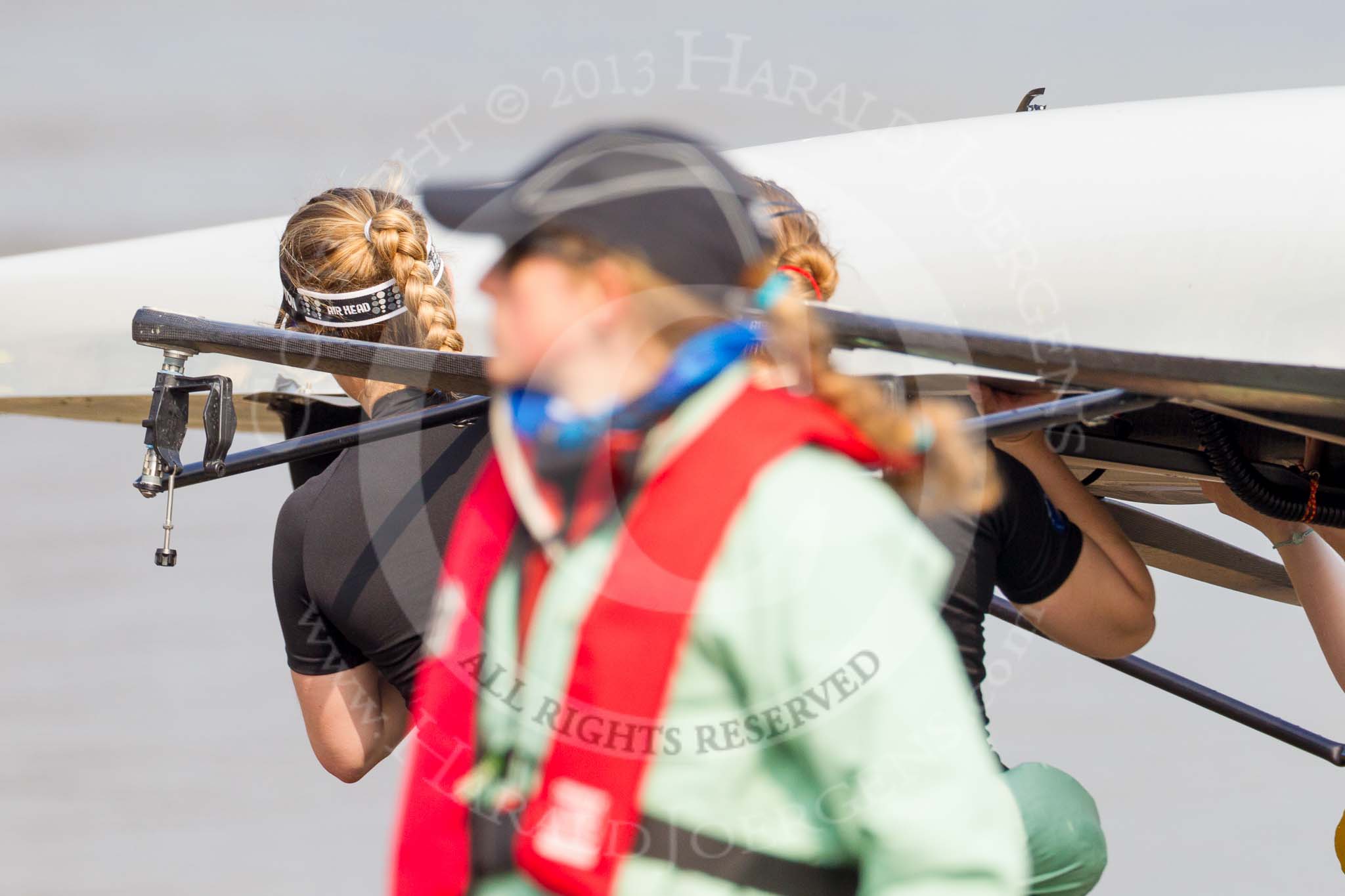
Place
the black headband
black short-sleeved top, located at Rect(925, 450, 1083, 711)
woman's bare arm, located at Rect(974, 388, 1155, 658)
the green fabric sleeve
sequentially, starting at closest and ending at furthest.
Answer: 1. the green fabric sleeve
2. black short-sleeved top, located at Rect(925, 450, 1083, 711)
3. woman's bare arm, located at Rect(974, 388, 1155, 658)
4. the black headband

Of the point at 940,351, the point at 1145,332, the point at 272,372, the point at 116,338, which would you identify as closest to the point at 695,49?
the point at 1145,332

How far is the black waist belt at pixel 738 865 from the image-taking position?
63 centimetres

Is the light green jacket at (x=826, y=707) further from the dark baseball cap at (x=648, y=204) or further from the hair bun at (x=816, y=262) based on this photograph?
the hair bun at (x=816, y=262)

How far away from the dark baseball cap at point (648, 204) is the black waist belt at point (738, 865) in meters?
0.27

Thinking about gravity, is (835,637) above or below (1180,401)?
below

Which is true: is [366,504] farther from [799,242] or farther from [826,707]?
[826,707]

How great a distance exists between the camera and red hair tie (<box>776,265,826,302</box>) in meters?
1.10

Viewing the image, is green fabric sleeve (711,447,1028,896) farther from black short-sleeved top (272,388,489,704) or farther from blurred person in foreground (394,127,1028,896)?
black short-sleeved top (272,388,489,704)

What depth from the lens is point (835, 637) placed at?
59 cm

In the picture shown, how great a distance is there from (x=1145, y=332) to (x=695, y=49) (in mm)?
580

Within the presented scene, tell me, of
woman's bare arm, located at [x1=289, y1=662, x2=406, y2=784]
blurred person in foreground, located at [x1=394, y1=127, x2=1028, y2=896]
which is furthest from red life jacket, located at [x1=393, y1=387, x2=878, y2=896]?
woman's bare arm, located at [x1=289, y1=662, x2=406, y2=784]

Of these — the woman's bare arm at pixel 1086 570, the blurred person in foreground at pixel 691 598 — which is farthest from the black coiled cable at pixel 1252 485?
the blurred person in foreground at pixel 691 598

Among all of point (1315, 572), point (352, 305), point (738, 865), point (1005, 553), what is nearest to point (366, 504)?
point (352, 305)

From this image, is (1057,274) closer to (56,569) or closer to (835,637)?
(835,637)
